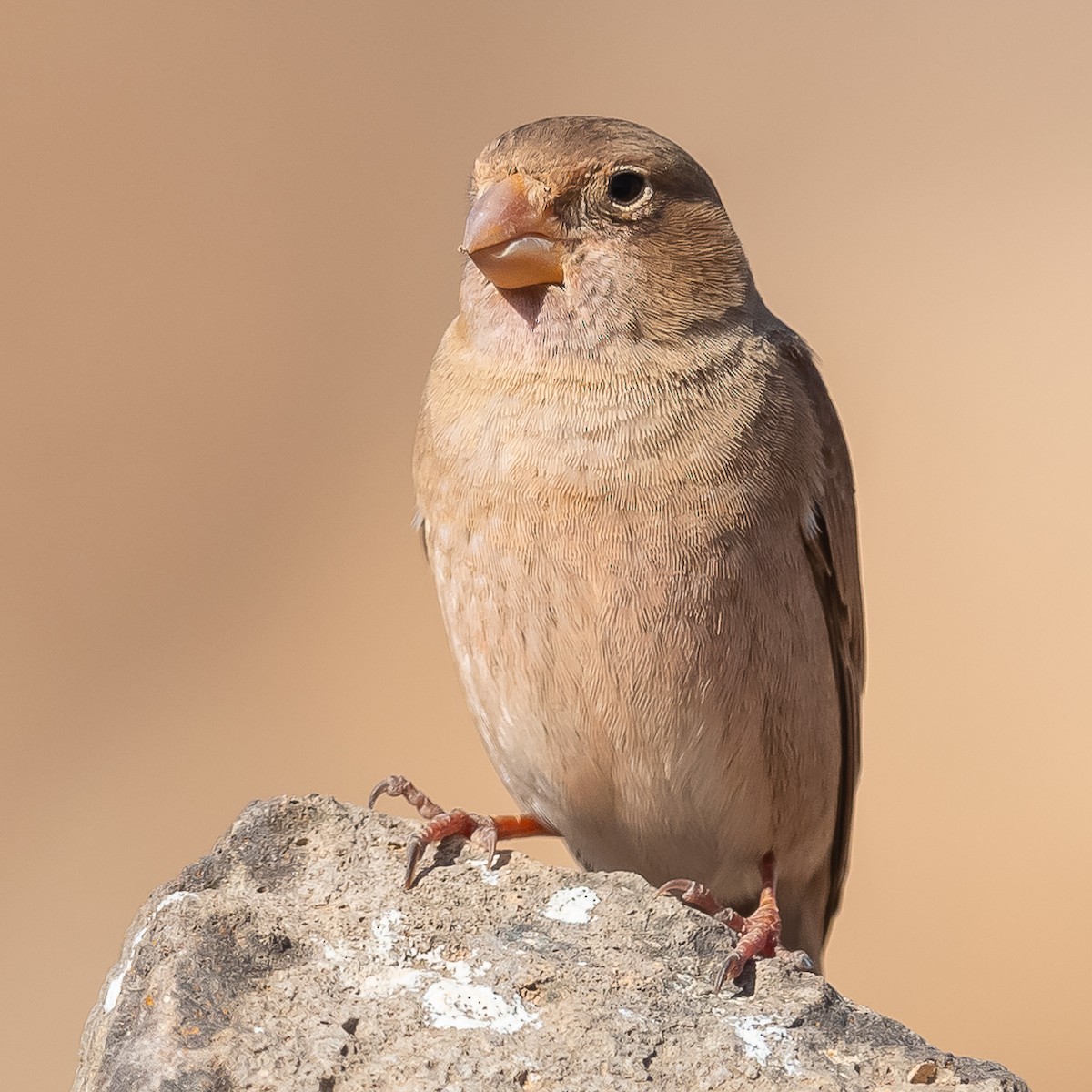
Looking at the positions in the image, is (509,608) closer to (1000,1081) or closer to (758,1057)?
(758,1057)

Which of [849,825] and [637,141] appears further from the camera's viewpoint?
[849,825]

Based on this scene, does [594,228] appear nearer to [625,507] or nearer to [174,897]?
[625,507]

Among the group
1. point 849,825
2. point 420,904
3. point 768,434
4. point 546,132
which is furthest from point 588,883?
point 546,132

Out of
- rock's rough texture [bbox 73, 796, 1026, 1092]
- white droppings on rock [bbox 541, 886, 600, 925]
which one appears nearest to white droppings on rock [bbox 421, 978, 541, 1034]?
rock's rough texture [bbox 73, 796, 1026, 1092]

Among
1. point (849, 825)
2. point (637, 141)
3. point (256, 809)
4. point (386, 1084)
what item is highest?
point (637, 141)

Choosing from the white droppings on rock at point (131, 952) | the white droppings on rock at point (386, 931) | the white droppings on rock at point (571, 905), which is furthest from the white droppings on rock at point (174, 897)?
the white droppings on rock at point (571, 905)

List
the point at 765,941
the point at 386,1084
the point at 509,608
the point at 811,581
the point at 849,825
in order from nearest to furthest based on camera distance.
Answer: the point at 386,1084, the point at 765,941, the point at 509,608, the point at 811,581, the point at 849,825

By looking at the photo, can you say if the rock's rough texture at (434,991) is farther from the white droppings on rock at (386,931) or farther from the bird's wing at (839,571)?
the bird's wing at (839,571)

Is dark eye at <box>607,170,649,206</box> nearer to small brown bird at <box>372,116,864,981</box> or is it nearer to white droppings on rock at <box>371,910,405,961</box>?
small brown bird at <box>372,116,864,981</box>
